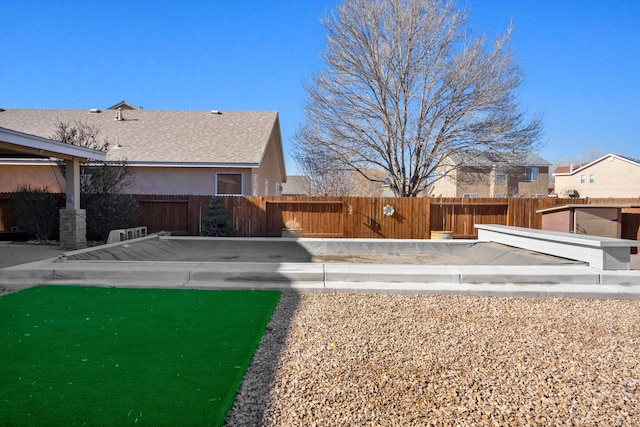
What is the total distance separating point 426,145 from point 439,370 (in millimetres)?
14914

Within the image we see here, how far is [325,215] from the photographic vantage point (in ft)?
48.2

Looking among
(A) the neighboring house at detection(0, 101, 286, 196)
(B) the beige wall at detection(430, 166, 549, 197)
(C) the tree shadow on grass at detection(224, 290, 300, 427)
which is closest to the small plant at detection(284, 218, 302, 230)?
(A) the neighboring house at detection(0, 101, 286, 196)

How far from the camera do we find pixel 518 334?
14.9 feet

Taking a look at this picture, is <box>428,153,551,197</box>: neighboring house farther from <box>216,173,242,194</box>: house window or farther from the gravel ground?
the gravel ground

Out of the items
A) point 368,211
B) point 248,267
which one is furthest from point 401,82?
point 248,267

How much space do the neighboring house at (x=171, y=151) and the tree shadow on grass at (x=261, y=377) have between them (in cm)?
1109

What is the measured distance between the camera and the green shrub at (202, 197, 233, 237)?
550 inches

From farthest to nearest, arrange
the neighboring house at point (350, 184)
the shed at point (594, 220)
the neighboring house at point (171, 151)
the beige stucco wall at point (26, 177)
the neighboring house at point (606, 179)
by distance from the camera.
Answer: the neighboring house at point (606, 179) < the neighboring house at point (350, 184) < the beige stucco wall at point (26, 177) < the neighboring house at point (171, 151) < the shed at point (594, 220)

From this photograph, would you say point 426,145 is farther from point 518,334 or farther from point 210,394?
point 210,394

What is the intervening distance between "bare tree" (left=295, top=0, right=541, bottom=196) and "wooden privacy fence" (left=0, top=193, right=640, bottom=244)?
11.4 ft

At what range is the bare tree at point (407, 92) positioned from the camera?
640 inches

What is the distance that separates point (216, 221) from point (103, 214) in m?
3.48

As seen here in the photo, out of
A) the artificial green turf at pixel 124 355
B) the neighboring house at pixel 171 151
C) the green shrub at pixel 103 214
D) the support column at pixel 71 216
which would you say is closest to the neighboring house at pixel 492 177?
the neighboring house at pixel 171 151

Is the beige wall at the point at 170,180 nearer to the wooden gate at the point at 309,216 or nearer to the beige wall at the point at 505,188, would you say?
the wooden gate at the point at 309,216
